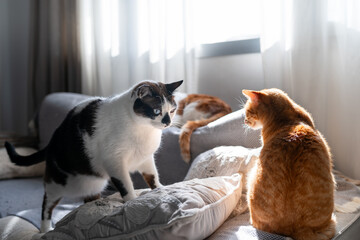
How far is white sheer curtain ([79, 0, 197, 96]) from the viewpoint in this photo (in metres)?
1.90

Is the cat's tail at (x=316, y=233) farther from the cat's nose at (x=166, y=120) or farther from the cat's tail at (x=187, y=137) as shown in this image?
the cat's tail at (x=187, y=137)

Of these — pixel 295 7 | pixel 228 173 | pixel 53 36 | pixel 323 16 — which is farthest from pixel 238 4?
pixel 53 36

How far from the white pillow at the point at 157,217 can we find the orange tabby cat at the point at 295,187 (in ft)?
0.42

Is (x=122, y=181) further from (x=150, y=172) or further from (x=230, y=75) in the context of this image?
(x=230, y=75)

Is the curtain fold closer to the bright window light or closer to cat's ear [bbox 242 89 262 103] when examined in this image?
the bright window light

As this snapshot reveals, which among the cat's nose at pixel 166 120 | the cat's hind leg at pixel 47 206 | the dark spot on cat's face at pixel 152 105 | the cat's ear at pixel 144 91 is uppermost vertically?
the cat's ear at pixel 144 91

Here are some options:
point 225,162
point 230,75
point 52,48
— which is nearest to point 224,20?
point 230,75

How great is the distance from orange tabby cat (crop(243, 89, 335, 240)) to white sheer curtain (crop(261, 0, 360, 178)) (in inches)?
22.0

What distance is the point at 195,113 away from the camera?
6.05 feet

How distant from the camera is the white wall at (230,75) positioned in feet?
5.62

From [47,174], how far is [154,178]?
384mm

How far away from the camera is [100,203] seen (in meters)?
0.95

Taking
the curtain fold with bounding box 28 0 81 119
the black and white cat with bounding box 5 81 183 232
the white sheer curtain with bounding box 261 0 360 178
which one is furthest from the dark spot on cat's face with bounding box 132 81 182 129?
the curtain fold with bounding box 28 0 81 119

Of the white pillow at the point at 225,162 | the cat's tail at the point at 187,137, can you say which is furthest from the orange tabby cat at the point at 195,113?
the white pillow at the point at 225,162
